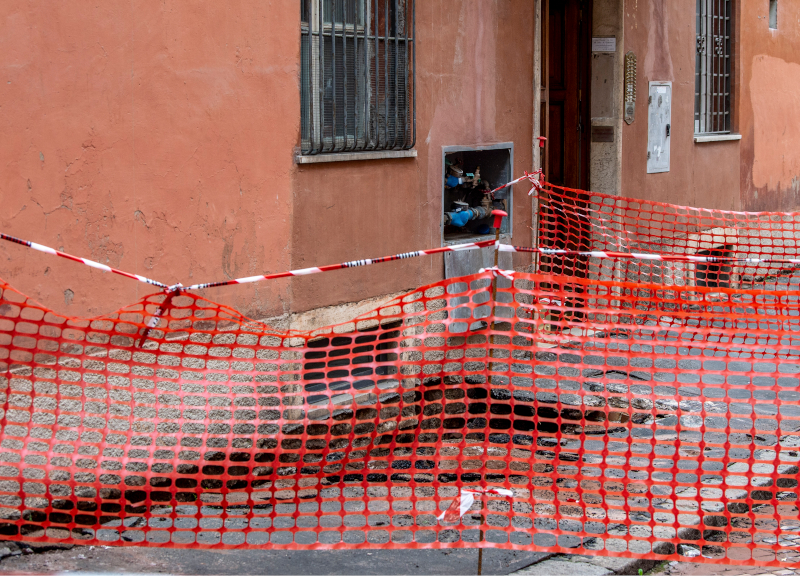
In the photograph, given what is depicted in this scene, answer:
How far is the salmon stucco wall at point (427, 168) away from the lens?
6707mm

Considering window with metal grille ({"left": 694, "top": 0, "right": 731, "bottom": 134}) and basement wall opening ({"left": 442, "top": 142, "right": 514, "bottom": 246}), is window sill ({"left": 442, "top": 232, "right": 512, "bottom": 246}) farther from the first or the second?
window with metal grille ({"left": 694, "top": 0, "right": 731, "bottom": 134})

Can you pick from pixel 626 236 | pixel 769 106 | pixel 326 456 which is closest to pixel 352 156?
pixel 326 456

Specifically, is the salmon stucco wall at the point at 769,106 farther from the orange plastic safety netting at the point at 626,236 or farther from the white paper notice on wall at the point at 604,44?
the white paper notice on wall at the point at 604,44

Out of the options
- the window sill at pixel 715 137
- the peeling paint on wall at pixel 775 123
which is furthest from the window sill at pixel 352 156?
the peeling paint on wall at pixel 775 123

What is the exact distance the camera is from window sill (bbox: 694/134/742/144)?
11533 mm

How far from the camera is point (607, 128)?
10.1m

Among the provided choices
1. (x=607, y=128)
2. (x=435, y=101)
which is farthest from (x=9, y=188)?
(x=607, y=128)

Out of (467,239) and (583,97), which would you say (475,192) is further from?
(583,97)

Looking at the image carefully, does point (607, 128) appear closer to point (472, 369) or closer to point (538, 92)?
point (538, 92)

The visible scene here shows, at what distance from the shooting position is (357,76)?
696 cm

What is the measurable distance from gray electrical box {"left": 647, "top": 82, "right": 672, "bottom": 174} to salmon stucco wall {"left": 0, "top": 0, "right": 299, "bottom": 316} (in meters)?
5.46

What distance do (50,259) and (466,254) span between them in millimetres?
3838

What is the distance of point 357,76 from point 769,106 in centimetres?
836

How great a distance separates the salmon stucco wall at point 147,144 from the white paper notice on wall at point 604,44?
4750mm
